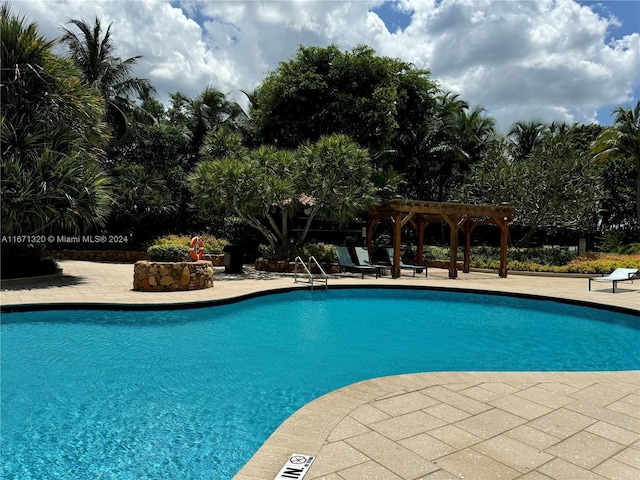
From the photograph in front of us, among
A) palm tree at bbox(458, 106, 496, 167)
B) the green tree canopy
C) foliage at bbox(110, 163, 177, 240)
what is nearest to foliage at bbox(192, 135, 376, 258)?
foliage at bbox(110, 163, 177, 240)

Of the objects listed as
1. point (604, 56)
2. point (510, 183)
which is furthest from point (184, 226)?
point (604, 56)

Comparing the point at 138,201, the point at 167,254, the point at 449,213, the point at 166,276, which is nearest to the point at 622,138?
the point at 449,213

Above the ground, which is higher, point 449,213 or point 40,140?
point 40,140

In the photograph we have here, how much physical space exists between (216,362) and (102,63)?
1989cm

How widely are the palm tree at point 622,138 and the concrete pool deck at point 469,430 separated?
69.8ft

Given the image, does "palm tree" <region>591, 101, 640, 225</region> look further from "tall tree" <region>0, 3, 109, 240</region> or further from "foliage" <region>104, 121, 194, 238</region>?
"tall tree" <region>0, 3, 109, 240</region>

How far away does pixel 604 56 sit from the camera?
10742mm

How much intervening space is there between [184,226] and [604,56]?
1820 centimetres

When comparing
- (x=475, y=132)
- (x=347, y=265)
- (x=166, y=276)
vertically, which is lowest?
(x=166, y=276)

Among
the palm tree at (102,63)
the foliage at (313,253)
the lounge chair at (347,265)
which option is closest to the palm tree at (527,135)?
the foliage at (313,253)

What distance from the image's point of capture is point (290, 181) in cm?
1439

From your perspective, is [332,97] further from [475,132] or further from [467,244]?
[475,132]

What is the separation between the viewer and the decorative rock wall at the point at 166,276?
1003cm

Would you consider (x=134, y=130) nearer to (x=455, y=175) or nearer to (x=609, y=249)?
(x=455, y=175)
